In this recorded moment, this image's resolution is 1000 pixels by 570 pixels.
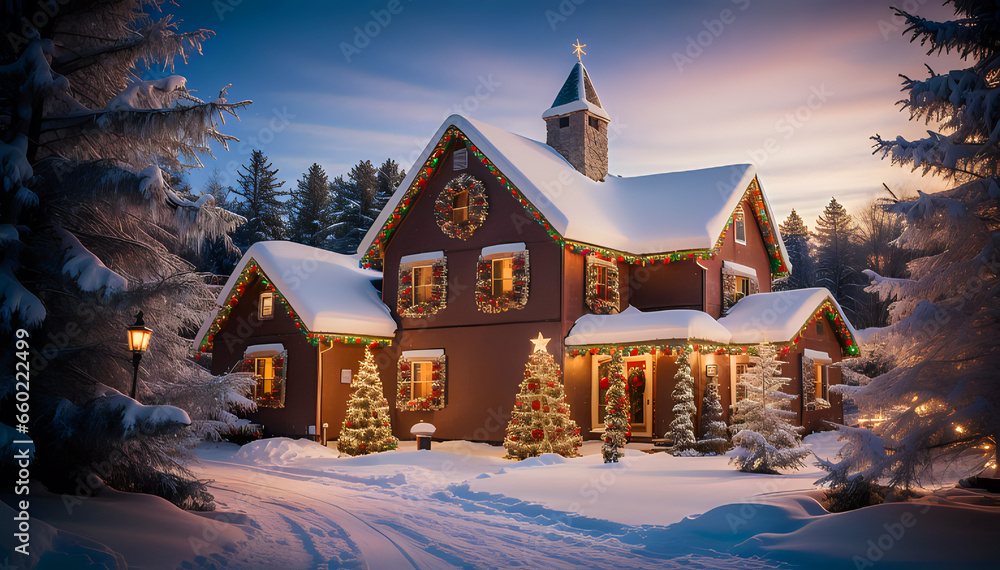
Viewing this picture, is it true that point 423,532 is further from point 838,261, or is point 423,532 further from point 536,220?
point 838,261

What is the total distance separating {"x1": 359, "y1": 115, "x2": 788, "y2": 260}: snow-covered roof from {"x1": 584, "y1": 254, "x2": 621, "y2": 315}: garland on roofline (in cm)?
67

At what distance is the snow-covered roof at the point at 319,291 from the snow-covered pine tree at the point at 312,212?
25.2 m

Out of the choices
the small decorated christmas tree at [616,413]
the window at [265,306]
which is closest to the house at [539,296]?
the window at [265,306]

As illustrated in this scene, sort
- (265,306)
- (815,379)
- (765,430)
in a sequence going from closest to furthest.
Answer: (765,430) → (815,379) → (265,306)

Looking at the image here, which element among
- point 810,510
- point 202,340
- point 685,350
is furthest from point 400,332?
point 810,510

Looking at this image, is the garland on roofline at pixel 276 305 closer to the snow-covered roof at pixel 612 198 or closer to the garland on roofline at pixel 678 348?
the snow-covered roof at pixel 612 198

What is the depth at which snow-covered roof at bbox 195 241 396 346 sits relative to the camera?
70.6ft

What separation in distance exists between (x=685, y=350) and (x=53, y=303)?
14103 millimetres

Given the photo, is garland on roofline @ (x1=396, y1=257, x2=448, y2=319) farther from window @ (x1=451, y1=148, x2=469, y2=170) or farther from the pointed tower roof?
the pointed tower roof

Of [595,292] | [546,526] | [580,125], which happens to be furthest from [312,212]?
[546,526]

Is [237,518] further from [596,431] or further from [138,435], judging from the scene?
[596,431]

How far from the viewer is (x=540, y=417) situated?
17422mm

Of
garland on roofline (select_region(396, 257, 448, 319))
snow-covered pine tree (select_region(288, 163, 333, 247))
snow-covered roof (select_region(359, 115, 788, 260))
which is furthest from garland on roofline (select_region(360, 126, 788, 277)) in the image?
snow-covered pine tree (select_region(288, 163, 333, 247))

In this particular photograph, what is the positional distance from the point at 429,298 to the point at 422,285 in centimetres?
57
